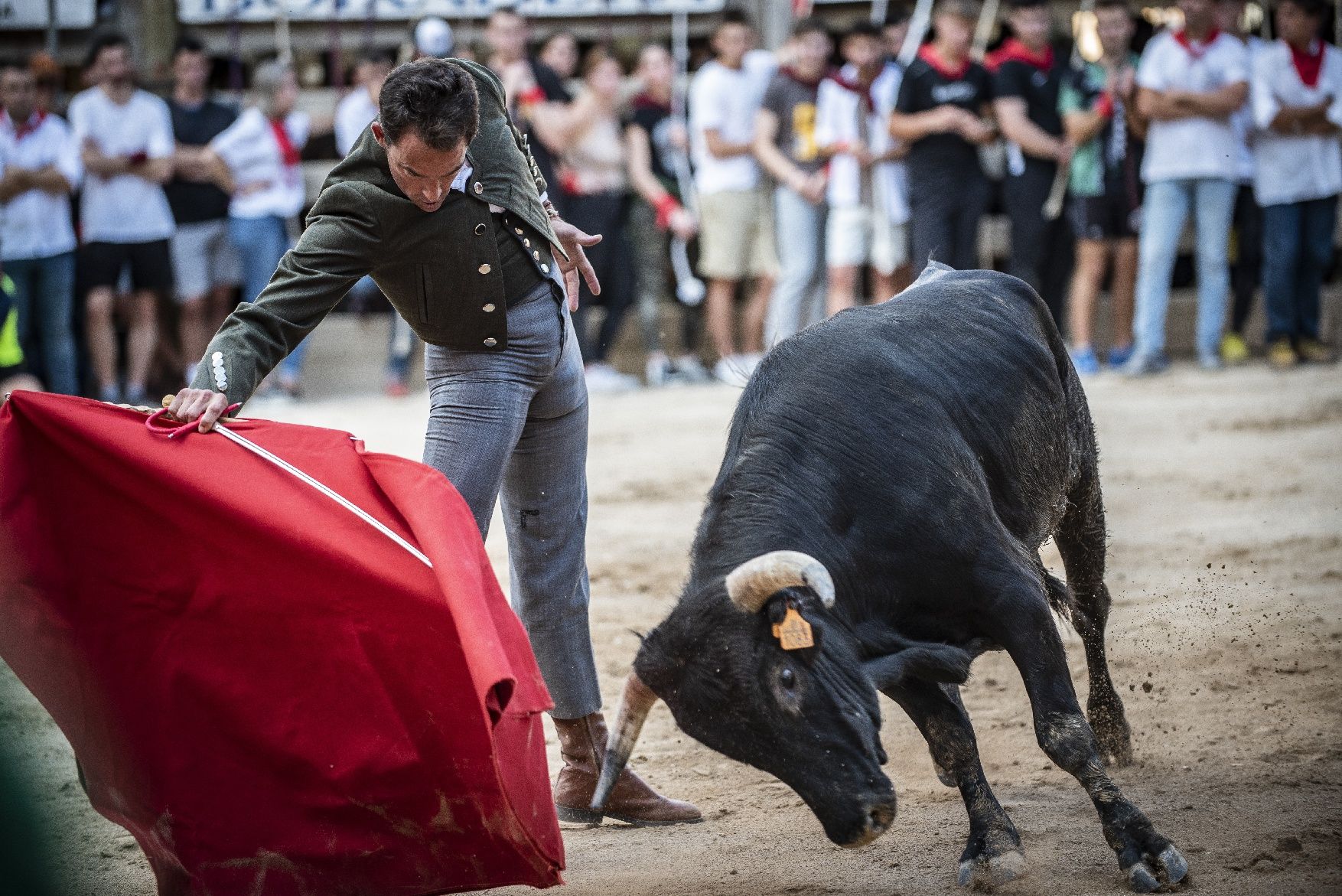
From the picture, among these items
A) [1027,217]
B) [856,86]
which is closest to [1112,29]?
[1027,217]

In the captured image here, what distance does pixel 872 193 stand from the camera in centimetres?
1033

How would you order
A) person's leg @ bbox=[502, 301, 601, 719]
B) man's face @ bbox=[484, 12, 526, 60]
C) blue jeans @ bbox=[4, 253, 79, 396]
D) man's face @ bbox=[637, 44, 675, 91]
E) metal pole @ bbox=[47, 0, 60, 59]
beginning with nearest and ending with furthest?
person's leg @ bbox=[502, 301, 601, 719], blue jeans @ bbox=[4, 253, 79, 396], man's face @ bbox=[484, 12, 526, 60], man's face @ bbox=[637, 44, 675, 91], metal pole @ bbox=[47, 0, 60, 59]

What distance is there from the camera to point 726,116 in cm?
1055

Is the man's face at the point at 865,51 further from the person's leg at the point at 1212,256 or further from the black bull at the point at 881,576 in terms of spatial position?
the black bull at the point at 881,576

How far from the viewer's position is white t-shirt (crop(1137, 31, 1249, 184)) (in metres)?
10.1

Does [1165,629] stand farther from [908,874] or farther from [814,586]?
[814,586]

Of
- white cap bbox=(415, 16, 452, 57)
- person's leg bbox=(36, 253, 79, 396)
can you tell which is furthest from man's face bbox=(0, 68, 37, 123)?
white cap bbox=(415, 16, 452, 57)

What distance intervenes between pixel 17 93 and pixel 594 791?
23.0ft

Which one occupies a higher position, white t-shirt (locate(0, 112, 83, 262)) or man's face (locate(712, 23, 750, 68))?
man's face (locate(712, 23, 750, 68))

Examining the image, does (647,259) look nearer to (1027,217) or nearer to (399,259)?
(1027,217)

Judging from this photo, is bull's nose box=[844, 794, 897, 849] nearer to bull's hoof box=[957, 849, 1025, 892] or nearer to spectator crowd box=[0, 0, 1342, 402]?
bull's hoof box=[957, 849, 1025, 892]

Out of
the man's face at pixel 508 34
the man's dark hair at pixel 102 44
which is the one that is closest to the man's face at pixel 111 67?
the man's dark hair at pixel 102 44

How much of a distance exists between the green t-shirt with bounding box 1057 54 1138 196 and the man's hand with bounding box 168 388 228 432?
777 cm

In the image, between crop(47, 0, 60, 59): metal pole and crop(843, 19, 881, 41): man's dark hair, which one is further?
crop(47, 0, 60, 59): metal pole
